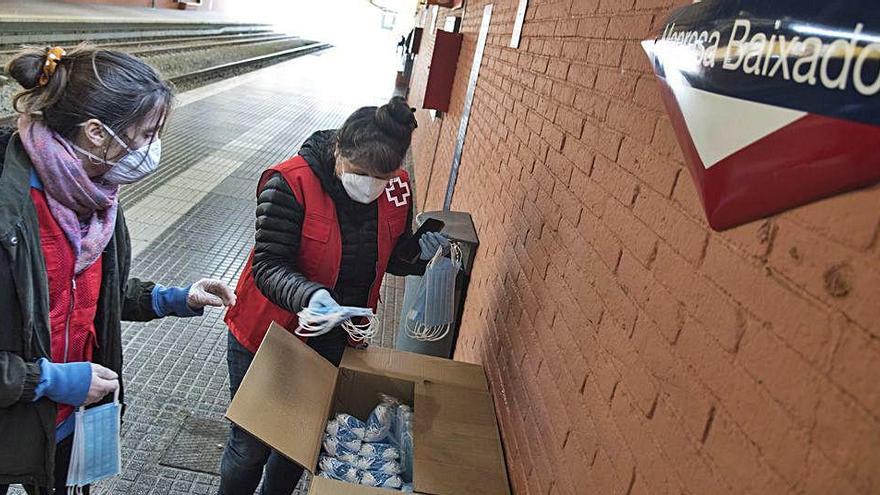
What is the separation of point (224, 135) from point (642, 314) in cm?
977

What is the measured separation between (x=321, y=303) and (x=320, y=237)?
0.28 metres

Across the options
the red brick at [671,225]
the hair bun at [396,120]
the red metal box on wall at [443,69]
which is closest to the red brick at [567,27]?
the hair bun at [396,120]

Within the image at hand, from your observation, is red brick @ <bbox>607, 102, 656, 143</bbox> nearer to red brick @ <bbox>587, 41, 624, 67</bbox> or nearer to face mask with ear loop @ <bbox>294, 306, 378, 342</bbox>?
red brick @ <bbox>587, 41, 624, 67</bbox>

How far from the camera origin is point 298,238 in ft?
7.97

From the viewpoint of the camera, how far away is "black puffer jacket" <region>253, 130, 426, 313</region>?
234 centimetres

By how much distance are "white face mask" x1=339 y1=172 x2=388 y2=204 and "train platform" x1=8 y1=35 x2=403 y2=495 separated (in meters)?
1.60

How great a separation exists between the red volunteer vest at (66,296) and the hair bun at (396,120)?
3.36ft

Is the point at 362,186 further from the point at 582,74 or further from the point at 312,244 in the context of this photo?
the point at 582,74

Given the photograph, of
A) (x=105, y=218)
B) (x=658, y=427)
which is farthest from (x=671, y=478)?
(x=105, y=218)

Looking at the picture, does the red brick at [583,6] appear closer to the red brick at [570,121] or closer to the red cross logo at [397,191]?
the red brick at [570,121]

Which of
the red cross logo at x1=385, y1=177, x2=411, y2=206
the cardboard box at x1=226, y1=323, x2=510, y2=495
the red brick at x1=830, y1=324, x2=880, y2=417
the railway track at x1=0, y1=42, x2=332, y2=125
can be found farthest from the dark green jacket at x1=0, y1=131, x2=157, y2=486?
the railway track at x1=0, y1=42, x2=332, y2=125

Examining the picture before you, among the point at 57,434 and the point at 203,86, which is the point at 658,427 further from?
the point at 203,86

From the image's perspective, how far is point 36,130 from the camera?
1.76 metres

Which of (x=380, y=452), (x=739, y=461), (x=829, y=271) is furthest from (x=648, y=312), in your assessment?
(x=380, y=452)
